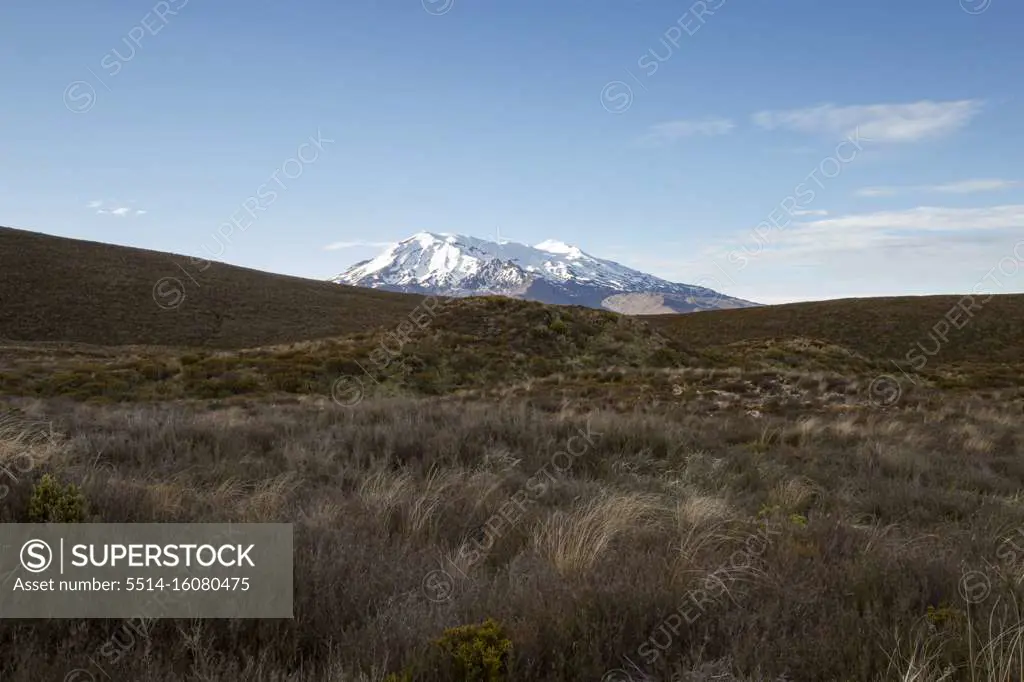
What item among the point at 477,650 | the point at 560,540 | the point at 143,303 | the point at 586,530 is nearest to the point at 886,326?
the point at 586,530

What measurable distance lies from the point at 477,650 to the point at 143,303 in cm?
7469

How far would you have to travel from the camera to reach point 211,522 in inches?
172

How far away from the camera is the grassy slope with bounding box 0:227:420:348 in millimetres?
59250

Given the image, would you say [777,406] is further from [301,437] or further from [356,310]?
[356,310]

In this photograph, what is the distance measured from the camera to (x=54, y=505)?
4.29 metres

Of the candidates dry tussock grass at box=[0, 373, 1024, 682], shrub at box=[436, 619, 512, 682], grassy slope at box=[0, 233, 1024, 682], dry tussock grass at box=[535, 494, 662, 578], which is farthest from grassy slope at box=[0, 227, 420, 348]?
shrub at box=[436, 619, 512, 682]

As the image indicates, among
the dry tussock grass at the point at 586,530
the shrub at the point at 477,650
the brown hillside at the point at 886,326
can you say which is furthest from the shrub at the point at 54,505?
the brown hillside at the point at 886,326

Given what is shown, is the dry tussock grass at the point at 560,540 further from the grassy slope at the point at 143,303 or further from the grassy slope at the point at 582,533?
the grassy slope at the point at 143,303

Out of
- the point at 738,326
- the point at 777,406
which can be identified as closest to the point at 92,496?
the point at 777,406

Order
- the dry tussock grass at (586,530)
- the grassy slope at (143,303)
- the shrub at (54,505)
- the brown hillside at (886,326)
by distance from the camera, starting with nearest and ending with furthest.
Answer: the dry tussock grass at (586,530) → the shrub at (54,505) → the brown hillside at (886,326) → the grassy slope at (143,303)

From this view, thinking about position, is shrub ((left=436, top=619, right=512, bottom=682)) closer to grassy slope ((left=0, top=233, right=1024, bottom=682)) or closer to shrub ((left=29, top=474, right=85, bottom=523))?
grassy slope ((left=0, top=233, right=1024, bottom=682))

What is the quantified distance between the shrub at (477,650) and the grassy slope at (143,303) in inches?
2452

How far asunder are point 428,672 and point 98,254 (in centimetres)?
9084

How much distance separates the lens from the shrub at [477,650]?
2633 mm
